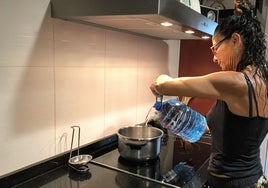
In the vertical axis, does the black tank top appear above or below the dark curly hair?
below

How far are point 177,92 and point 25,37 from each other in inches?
23.2

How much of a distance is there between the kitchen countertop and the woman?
0.14 metres

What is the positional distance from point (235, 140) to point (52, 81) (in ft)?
2.43

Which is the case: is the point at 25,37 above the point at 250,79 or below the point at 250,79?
above

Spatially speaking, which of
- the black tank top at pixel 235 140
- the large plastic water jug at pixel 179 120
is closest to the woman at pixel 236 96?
the black tank top at pixel 235 140

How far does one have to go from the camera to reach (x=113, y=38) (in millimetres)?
1290

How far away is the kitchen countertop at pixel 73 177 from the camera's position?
0.92 m

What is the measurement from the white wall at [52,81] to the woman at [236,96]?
1.14 ft

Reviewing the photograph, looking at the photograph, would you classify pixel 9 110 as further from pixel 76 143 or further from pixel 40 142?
pixel 76 143

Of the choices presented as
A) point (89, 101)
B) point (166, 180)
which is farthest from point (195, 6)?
point (166, 180)

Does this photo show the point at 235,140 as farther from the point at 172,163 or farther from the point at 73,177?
the point at 73,177

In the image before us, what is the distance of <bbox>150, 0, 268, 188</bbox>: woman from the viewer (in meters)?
0.87

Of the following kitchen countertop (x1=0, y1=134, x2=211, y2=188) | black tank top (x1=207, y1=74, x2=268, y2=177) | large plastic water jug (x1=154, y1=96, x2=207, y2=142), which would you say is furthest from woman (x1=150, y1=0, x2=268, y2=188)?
large plastic water jug (x1=154, y1=96, x2=207, y2=142)

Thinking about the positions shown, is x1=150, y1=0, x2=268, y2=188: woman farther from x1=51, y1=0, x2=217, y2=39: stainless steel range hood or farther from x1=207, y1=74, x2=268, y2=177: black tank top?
x1=51, y1=0, x2=217, y2=39: stainless steel range hood
